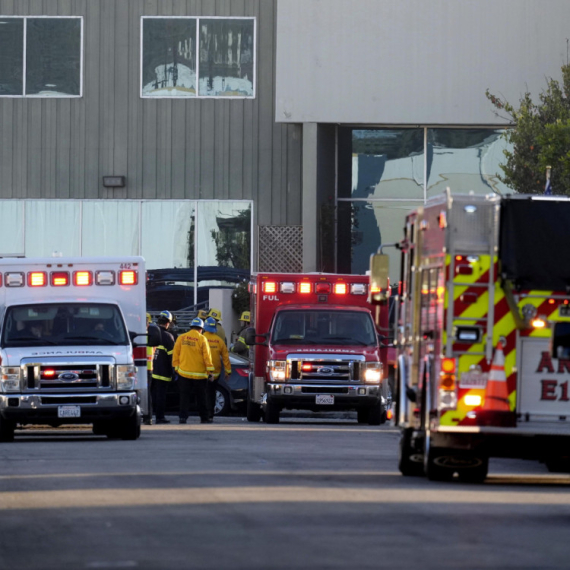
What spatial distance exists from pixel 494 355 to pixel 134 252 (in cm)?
2361

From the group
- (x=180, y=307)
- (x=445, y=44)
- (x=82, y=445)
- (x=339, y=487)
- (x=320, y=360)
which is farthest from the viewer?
(x=180, y=307)

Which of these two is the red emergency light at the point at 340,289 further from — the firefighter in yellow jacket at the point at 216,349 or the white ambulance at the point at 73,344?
the white ambulance at the point at 73,344

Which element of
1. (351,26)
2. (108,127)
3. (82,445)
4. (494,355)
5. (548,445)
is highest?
(351,26)

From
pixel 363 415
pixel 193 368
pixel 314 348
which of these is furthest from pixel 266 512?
pixel 363 415

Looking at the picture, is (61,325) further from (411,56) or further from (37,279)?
(411,56)

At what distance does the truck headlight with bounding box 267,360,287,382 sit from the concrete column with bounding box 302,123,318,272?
369 inches

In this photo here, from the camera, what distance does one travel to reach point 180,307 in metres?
35.5

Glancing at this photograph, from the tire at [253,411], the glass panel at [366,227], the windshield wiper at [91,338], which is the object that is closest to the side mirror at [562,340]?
the windshield wiper at [91,338]

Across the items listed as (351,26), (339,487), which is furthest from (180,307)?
(339,487)

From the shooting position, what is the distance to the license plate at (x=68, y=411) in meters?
19.8

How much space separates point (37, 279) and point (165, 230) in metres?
13.9

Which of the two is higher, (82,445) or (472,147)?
(472,147)

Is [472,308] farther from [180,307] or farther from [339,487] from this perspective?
[180,307]

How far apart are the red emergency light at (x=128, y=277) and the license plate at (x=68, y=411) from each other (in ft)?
9.13
